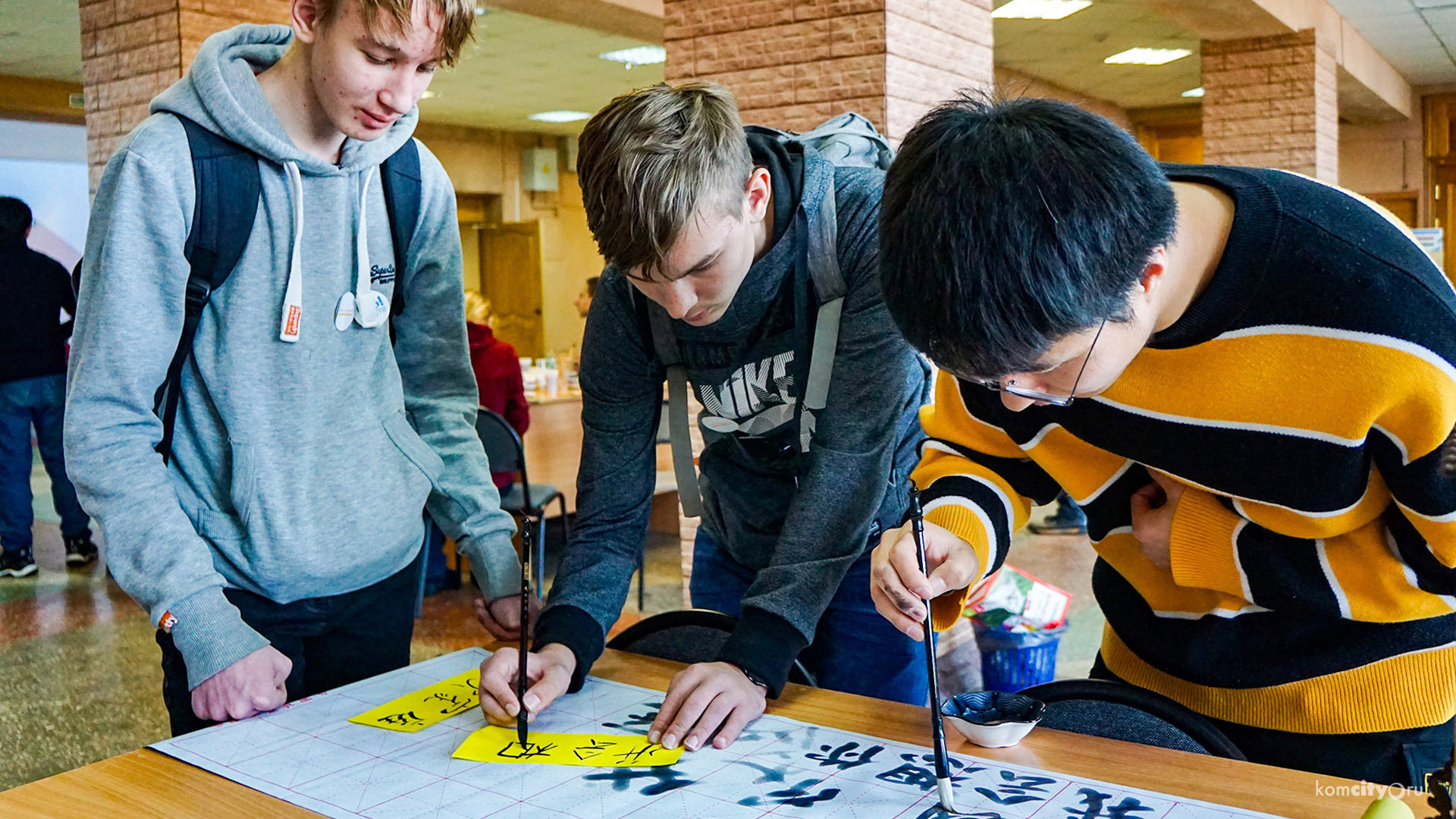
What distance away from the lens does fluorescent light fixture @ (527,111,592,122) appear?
38.8 feet

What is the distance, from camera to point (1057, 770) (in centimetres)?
111

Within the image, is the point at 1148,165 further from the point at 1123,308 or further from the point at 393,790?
the point at 393,790

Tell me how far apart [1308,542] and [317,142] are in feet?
4.19

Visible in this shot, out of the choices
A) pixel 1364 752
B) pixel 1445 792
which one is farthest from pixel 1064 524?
pixel 1445 792

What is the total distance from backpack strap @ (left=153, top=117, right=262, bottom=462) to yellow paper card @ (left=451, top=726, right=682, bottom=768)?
0.56 m

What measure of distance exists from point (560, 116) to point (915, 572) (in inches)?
453

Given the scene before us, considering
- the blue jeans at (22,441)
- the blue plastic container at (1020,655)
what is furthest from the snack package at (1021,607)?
the blue jeans at (22,441)

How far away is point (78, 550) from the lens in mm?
5859

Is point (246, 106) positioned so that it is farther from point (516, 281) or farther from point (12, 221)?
point (516, 281)

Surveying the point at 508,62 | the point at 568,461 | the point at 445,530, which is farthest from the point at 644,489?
the point at 508,62

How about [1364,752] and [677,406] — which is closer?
[1364,752]

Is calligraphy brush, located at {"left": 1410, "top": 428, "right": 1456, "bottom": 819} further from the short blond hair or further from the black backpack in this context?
the black backpack

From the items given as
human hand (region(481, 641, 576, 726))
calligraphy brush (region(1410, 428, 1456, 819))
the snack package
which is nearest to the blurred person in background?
the snack package

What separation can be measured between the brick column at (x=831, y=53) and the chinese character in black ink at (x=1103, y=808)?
2632 millimetres
